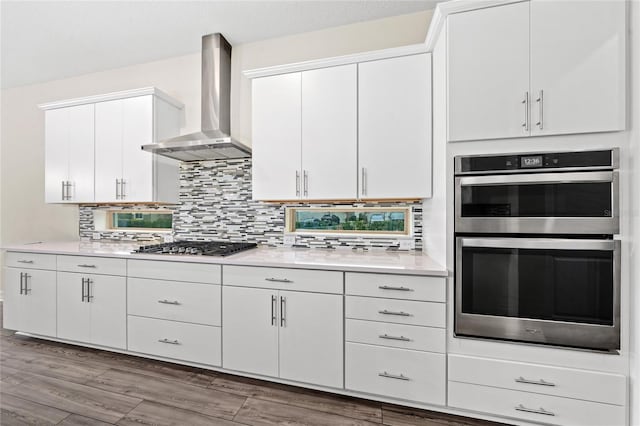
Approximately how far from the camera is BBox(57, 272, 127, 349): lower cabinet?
7.34 feet

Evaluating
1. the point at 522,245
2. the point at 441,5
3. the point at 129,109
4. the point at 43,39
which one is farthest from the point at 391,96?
the point at 43,39

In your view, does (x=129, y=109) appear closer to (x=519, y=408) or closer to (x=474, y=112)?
(x=474, y=112)

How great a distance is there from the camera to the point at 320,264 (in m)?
1.78

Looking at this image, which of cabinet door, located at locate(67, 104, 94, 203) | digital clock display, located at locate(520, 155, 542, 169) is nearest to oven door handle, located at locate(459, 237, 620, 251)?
digital clock display, located at locate(520, 155, 542, 169)

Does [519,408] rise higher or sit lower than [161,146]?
lower

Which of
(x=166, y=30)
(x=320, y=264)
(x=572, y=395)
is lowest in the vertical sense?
(x=572, y=395)

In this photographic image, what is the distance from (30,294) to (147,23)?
8.74ft

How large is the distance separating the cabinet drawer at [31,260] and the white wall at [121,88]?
77 cm

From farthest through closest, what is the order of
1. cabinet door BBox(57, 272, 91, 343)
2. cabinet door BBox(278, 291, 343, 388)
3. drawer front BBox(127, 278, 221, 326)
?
cabinet door BBox(57, 272, 91, 343)
drawer front BBox(127, 278, 221, 326)
cabinet door BBox(278, 291, 343, 388)

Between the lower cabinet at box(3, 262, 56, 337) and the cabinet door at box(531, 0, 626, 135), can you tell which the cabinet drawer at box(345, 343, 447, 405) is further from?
the lower cabinet at box(3, 262, 56, 337)

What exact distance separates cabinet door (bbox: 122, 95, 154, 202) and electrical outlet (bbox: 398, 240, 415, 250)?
7.63 feet

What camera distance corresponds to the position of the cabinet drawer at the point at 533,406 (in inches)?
54.8

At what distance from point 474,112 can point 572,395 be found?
1559 mm

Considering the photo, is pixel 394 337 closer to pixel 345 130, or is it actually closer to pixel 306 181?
pixel 306 181
